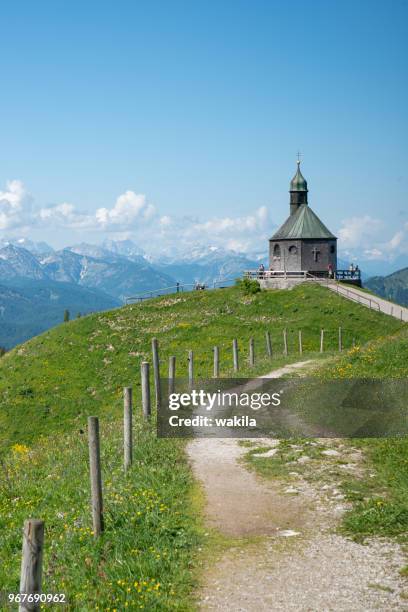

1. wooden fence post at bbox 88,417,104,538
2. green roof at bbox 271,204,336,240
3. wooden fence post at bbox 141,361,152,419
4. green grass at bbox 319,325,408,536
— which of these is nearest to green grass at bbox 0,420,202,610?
wooden fence post at bbox 88,417,104,538

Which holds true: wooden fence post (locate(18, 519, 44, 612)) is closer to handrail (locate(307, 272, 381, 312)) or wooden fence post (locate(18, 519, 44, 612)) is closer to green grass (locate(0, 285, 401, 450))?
green grass (locate(0, 285, 401, 450))

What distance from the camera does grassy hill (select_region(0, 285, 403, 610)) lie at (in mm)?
10977

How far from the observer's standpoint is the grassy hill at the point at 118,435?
36.0 feet

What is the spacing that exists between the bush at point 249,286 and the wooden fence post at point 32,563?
57.3m

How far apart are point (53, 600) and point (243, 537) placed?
3516 mm

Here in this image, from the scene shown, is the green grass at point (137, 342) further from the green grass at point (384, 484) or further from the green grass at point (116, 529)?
the green grass at point (116, 529)

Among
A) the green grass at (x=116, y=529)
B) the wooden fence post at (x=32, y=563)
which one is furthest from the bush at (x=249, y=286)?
the wooden fence post at (x=32, y=563)

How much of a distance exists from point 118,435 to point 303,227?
197ft

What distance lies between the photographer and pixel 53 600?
10.1 m

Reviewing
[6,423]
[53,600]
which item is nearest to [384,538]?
[53,600]

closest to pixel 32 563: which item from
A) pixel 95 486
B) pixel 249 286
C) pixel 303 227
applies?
pixel 95 486

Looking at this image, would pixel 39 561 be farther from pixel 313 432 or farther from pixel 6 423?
pixel 6 423

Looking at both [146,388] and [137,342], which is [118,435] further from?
[137,342]

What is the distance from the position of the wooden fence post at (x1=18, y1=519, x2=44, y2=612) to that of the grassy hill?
1649 millimetres
